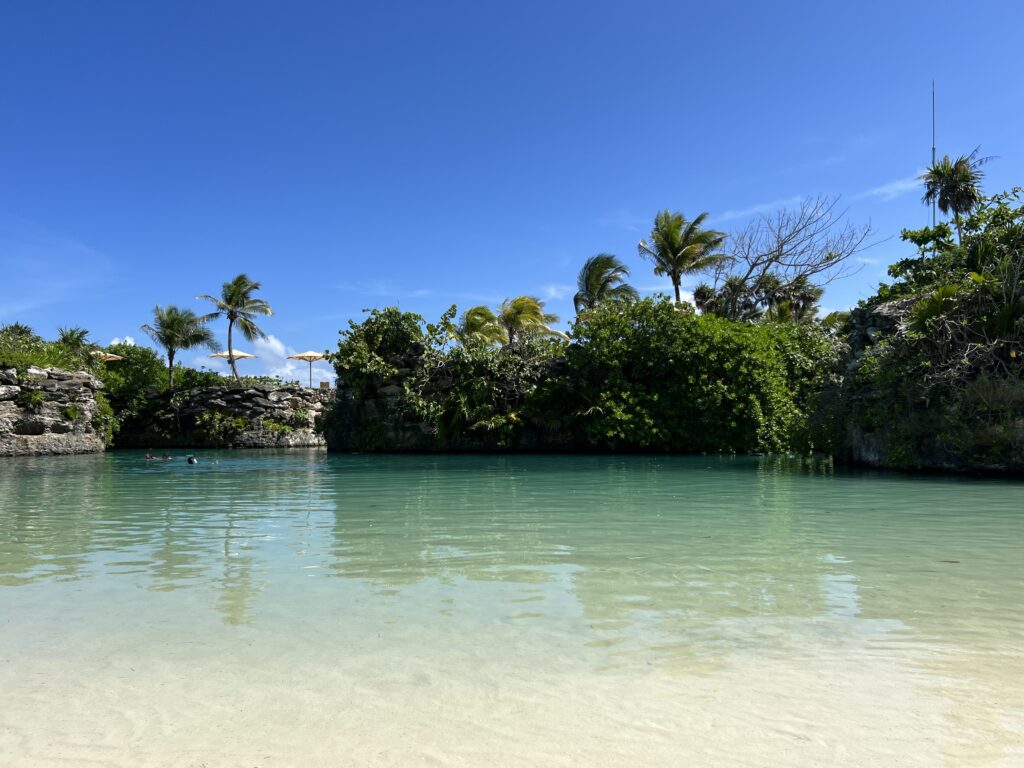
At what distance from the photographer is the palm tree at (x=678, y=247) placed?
34094 mm

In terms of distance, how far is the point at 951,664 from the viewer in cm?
337

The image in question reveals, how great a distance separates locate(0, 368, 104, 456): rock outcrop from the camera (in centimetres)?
2967

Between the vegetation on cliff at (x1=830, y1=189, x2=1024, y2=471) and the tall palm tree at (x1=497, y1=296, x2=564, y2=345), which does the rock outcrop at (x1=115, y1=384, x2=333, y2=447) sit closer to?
the tall palm tree at (x1=497, y1=296, x2=564, y2=345)

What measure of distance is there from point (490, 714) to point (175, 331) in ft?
151

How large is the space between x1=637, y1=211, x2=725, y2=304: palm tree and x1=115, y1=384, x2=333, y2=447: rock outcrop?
2250 centimetres

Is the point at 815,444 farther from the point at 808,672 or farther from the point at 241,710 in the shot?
the point at 241,710

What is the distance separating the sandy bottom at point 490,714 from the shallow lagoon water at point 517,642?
12 millimetres

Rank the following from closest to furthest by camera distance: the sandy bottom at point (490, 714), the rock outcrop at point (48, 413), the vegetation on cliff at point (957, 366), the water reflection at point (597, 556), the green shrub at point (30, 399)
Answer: the sandy bottom at point (490, 714) → the water reflection at point (597, 556) → the vegetation on cliff at point (957, 366) → the rock outcrop at point (48, 413) → the green shrub at point (30, 399)

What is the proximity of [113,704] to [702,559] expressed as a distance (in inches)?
177

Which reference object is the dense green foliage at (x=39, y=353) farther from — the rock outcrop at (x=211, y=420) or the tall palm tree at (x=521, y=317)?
the tall palm tree at (x=521, y=317)

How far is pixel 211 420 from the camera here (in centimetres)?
3809

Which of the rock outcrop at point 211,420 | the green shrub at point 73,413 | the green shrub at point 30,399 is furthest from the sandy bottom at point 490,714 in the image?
the rock outcrop at point 211,420

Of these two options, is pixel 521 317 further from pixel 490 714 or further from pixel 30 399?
pixel 490 714

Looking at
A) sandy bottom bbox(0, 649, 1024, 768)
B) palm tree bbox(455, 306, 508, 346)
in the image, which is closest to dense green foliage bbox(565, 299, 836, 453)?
palm tree bbox(455, 306, 508, 346)
